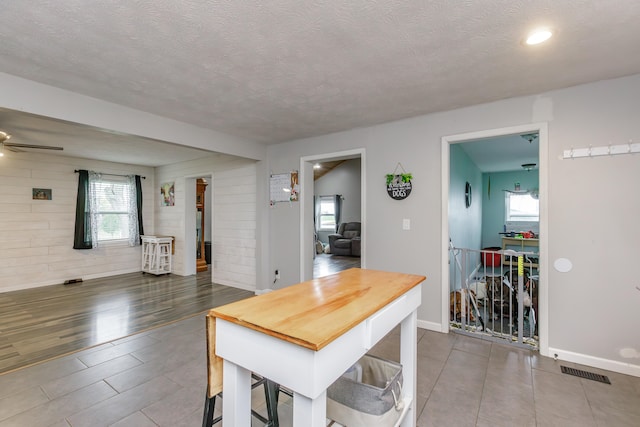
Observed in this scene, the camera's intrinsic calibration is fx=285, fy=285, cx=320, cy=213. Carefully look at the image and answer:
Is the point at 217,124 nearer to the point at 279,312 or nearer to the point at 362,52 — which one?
the point at 362,52

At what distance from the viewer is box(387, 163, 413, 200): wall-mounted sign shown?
3.39m

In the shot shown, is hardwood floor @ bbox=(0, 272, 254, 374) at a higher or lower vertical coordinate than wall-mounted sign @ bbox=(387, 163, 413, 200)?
lower

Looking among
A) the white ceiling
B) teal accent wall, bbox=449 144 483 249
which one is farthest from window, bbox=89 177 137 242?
teal accent wall, bbox=449 144 483 249

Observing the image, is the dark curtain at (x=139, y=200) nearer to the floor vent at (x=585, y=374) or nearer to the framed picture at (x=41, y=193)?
the framed picture at (x=41, y=193)

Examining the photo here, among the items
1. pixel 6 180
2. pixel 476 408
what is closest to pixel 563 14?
pixel 476 408

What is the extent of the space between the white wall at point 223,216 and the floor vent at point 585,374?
13.4ft

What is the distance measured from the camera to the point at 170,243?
20.5 ft

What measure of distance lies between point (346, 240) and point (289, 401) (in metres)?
7.15

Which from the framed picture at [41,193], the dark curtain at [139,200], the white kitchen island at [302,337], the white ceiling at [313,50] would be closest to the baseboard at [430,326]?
the white kitchen island at [302,337]

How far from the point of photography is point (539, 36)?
182 centimetres

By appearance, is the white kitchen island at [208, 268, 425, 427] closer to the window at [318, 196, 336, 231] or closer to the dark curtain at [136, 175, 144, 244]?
the dark curtain at [136, 175, 144, 244]

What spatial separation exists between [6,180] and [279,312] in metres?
6.59

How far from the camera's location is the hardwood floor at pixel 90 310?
9.52 feet

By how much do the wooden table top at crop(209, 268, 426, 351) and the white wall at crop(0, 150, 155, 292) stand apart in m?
6.28
